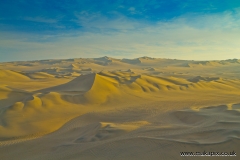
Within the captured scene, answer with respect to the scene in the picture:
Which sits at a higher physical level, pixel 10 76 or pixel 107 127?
pixel 10 76

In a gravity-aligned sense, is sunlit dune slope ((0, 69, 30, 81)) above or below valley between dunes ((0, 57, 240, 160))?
above

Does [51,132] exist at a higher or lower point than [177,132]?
lower

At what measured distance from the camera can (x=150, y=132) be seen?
5.32 metres

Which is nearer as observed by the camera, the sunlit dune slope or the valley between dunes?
the valley between dunes

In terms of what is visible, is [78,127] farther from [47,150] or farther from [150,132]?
[150,132]

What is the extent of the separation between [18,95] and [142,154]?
946cm

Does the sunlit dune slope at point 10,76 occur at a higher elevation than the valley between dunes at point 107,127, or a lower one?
higher

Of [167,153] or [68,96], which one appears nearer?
[167,153]

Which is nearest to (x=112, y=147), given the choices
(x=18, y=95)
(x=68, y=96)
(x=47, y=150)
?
(x=47, y=150)

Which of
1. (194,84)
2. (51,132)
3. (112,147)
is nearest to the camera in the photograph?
(112,147)

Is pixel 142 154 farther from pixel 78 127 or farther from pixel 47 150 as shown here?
pixel 78 127

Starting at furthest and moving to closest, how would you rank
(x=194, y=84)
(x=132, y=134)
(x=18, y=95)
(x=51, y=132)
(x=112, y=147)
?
(x=194, y=84) < (x=18, y=95) < (x=51, y=132) < (x=132, y=134) < (x=112, y=147)

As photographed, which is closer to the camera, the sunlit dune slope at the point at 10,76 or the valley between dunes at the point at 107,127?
the valley between dunes at the point at 107,127

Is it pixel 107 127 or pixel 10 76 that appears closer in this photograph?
pixel 107 127
